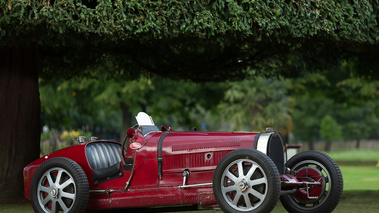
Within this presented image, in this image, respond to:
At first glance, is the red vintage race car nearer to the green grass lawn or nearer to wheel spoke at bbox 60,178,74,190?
wheel spoke at bbox 60,178,74,190

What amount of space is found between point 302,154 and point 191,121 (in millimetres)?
22562

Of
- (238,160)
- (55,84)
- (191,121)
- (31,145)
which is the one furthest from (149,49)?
(191,121)

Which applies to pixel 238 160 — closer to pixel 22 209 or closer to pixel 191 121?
pixel 22 209

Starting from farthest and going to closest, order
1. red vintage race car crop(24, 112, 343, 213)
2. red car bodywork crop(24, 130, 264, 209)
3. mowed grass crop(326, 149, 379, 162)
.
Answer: mowed grass crop(326, 149, 379, 162)
red car bodywork crop(24, 130, 264, 209)
red vintage race car crop(24, 112, 343, 213)

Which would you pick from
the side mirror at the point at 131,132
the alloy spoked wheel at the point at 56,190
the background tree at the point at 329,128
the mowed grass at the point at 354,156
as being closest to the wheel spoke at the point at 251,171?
the side mirror at the point at 131,132

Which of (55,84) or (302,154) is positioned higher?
(55,84)

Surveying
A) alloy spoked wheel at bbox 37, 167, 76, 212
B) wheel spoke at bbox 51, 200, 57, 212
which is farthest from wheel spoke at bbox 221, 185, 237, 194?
wheel spoke at bbox 51, 200, 57, 212

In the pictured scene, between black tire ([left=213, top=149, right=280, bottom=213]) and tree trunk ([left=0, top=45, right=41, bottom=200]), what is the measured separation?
5288 mm

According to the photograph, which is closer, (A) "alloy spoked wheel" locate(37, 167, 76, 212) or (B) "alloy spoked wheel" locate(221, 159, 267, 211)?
(B) "alloy spoked wheel" locate(221, 159, 267, 211)

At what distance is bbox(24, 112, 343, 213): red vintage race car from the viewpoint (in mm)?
7039

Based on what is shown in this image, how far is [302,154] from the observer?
26.5 ft

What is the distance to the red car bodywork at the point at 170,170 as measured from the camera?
751 cm

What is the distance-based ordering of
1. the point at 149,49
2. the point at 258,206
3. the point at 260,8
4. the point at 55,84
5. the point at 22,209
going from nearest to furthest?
the point at 258,206, the point at 260,8, the point at 22,209, the point at 149,49, the point at 55,84

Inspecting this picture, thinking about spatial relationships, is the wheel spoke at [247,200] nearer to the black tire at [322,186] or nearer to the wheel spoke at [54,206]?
Result: the black tire at [322,186]
